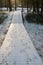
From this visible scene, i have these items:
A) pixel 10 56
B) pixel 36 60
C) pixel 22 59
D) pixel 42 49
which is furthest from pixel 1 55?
pixel 42 49

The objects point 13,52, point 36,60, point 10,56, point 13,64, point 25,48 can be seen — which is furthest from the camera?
point 25,48

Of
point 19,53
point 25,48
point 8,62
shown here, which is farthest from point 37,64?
point 25,48

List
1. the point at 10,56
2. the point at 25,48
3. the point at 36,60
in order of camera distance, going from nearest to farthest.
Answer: the point at 36,60, the point at 10,56, the point at 25,48

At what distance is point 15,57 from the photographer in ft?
19.9

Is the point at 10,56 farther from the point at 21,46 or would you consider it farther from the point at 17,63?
the point at 21,46

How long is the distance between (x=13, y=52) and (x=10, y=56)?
495mm

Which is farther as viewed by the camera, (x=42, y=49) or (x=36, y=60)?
(x=42, y=49)

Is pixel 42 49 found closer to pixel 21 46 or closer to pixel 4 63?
pixel 21 46

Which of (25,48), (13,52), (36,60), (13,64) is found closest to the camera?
(13,64)

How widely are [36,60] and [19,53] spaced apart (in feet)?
2.92

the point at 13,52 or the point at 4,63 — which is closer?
the point at 4,63

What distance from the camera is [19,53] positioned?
649 cm

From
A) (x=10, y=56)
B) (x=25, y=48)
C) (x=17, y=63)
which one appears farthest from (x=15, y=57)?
(x=25, y=48)

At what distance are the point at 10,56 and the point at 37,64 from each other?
3.57ft
